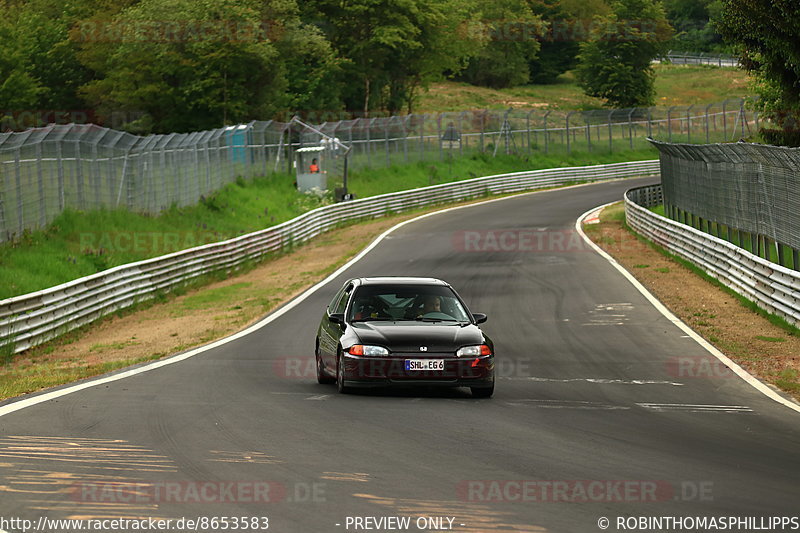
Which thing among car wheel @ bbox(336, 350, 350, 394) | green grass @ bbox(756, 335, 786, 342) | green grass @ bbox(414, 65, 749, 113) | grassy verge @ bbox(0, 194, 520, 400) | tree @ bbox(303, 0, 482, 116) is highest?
tree @ bbox(303, 0, 482, 116)

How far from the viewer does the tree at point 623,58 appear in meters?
99.6

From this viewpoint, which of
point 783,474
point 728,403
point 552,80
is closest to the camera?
point 783,474

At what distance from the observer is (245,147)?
47.3m

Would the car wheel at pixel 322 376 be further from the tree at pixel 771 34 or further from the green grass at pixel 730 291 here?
the tree at pixel 771 34

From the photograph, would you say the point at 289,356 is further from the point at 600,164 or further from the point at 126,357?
the point at 600,164

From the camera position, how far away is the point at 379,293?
13.8 meters

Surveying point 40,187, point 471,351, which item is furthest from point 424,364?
point 40,187

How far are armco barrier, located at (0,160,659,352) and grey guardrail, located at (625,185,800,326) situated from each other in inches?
497

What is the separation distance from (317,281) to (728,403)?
698 inches

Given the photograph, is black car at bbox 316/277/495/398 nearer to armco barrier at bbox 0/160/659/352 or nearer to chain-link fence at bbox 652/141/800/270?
armco barrier at bbox 0/160/659/352

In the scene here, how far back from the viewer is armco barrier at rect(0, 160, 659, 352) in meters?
19.7

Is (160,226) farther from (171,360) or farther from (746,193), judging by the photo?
(171,360)

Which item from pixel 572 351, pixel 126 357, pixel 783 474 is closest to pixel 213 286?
pixel 126 357

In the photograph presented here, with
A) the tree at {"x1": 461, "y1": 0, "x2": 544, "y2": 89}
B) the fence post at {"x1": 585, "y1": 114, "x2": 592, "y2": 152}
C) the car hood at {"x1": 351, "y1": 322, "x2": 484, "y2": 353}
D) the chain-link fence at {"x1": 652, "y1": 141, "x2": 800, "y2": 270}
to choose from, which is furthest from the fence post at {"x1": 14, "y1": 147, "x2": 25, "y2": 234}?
the tree at {"x1": 461, "y1": 0, "x2": 544, "y2": 89}
